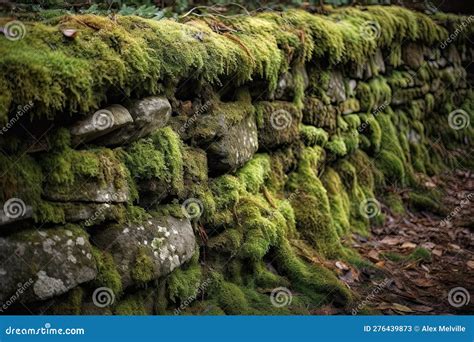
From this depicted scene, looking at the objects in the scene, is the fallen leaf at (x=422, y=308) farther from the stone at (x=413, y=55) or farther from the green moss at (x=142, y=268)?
the stone at (x=413, y=55)

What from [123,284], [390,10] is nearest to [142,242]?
[123,284]

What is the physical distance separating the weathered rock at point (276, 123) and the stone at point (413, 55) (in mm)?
3573

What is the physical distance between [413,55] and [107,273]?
22.0 feet

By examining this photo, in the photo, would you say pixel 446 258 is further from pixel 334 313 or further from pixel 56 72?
pixel 56 72

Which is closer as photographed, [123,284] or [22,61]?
[22,61]

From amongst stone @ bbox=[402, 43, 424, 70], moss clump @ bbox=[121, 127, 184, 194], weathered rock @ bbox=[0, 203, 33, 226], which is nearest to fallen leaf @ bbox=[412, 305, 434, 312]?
moss clump @ bbox=[121, 127, 184, 194]

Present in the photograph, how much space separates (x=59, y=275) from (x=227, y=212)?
5.59 feet

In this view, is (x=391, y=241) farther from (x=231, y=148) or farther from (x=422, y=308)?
(x=231, y=148)

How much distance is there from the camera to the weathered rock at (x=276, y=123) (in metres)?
5.04

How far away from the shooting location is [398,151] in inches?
299

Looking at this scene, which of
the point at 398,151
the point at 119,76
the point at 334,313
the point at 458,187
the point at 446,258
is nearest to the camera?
the point at 119,76

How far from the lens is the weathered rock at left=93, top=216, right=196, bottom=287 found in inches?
125

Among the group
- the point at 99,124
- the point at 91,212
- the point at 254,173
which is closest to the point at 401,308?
the point at 254,173

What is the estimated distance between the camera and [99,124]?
9.96 ft
